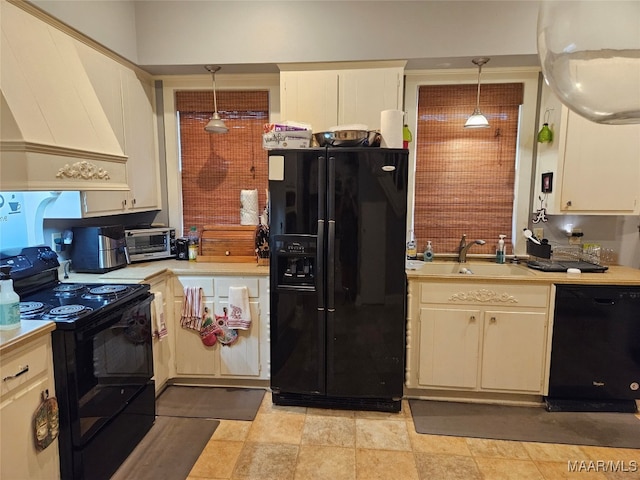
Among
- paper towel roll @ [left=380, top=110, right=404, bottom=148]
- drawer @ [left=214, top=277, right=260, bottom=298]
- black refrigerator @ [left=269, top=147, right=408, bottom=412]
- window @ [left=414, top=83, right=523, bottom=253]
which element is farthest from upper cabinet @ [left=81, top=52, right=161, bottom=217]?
window @ [left=414, top=83, right=523, bottom=253]

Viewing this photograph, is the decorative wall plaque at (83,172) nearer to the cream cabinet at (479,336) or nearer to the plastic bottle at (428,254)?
the cream cabinet at (479,336)

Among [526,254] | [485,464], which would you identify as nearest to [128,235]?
[485,464]

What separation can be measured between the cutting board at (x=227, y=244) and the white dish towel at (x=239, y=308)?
1.25 feet

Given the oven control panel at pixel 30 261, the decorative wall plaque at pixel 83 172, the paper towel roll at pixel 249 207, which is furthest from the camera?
the paper towel roll at pixel 249 207

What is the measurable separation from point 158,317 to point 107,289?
0.48m

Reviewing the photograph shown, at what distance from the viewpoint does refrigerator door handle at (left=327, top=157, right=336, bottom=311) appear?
8.05 ft

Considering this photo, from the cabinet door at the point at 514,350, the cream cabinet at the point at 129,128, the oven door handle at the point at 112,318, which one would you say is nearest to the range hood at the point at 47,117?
the cream cabinet at the point at 129,128

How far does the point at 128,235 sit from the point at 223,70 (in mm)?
1491

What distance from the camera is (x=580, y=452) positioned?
2.22 meters

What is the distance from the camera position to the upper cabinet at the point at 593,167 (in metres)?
2.66

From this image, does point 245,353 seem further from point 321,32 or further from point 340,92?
point 321,32

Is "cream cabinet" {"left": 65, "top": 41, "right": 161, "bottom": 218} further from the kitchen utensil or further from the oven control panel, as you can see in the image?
the kitchen utensil

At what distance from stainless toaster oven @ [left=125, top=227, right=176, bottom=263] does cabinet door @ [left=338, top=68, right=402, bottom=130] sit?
5.60ft

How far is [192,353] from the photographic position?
286cm
